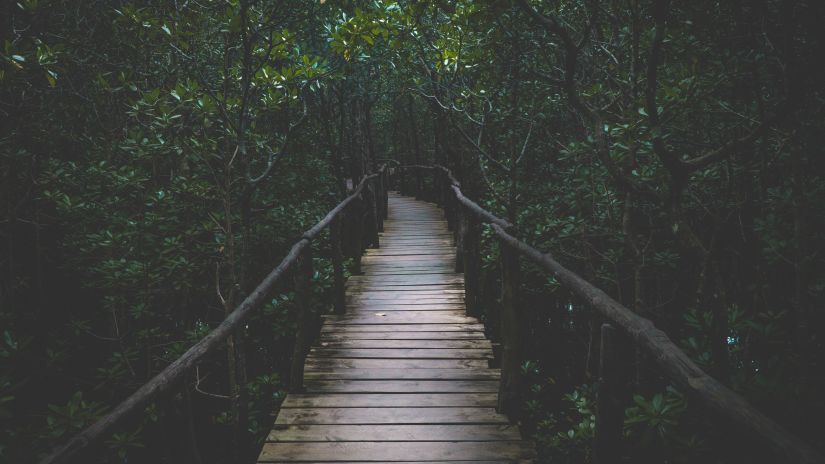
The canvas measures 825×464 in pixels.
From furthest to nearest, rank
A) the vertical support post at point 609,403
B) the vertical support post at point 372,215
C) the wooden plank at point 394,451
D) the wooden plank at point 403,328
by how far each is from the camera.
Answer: the vertical support post at point 372,215
the wooden plank at point 403,328
the wooden plank at point 394,451
the vertical support post at point 609,403

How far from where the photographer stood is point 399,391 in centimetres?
378

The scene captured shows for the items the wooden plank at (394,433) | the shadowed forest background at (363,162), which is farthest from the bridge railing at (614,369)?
the wooden plank at (394,433)

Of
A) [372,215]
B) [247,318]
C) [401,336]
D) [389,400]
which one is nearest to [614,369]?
[247,318]

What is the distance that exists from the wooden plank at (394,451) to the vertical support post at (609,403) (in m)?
0.97

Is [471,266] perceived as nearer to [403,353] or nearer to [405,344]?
[405,344]

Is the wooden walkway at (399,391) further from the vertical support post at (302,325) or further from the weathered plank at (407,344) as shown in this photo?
the vertical support post at (302,325)

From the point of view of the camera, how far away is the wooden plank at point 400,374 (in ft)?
13.1

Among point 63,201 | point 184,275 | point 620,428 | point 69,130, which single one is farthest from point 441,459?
point 69,130

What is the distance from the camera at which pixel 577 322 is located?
33.6 feet

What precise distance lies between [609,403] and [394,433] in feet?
5.30

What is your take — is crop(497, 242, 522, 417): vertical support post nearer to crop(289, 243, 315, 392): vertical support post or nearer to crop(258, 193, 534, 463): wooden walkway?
crop(258, 193, 534, 463): wooden walkway

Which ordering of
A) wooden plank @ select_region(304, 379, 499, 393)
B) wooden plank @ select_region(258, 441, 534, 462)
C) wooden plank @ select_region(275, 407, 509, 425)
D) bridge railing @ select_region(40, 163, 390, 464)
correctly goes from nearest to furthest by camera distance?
1. bridge railing @ select_region(40, 163, 390, 464)
2. wooden plank @ select_region(258, 441, 534, 462)
3. wooden plank @ select_region(275, 407, 509, 425)
4. wooden plank @ select_region(304, 379, 499, 393)

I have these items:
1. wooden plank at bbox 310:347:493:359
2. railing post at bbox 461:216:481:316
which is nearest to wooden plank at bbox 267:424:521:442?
wooden plank at bbox 310:347:493:359

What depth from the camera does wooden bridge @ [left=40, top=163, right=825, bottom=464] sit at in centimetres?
155
